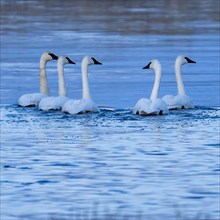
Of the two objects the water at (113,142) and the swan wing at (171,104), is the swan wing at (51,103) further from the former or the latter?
the swan wing at (171,104)

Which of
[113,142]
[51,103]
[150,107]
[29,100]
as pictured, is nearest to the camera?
[113,142]

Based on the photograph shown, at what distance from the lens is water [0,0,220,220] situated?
9961 mm

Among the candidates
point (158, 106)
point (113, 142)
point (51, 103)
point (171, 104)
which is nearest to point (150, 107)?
point (158, 106)

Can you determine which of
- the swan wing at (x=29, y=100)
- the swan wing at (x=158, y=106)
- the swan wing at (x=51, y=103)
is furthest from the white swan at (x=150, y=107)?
the swan wing at (x=29, y=100)

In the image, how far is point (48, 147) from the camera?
1314cm

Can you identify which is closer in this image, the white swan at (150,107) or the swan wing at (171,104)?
the white swan at (150,107)

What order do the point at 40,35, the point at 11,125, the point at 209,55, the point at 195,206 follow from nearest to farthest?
the point at 195,206 → the point at 11,125 → the point at 209,55 → the point at 40,35

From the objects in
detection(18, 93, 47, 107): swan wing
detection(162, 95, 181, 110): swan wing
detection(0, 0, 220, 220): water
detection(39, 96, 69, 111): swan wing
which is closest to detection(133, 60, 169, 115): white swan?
detection(0, 0, 220, 220): water

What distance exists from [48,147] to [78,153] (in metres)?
0.59

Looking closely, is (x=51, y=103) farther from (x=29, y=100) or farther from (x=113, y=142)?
(x=113, y=142)

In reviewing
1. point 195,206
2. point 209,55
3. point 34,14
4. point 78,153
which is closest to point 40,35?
point 209,55

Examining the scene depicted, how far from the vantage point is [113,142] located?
1338 cm

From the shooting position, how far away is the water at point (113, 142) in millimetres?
9961

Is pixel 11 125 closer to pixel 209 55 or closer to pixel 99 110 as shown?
pixel 99 110
